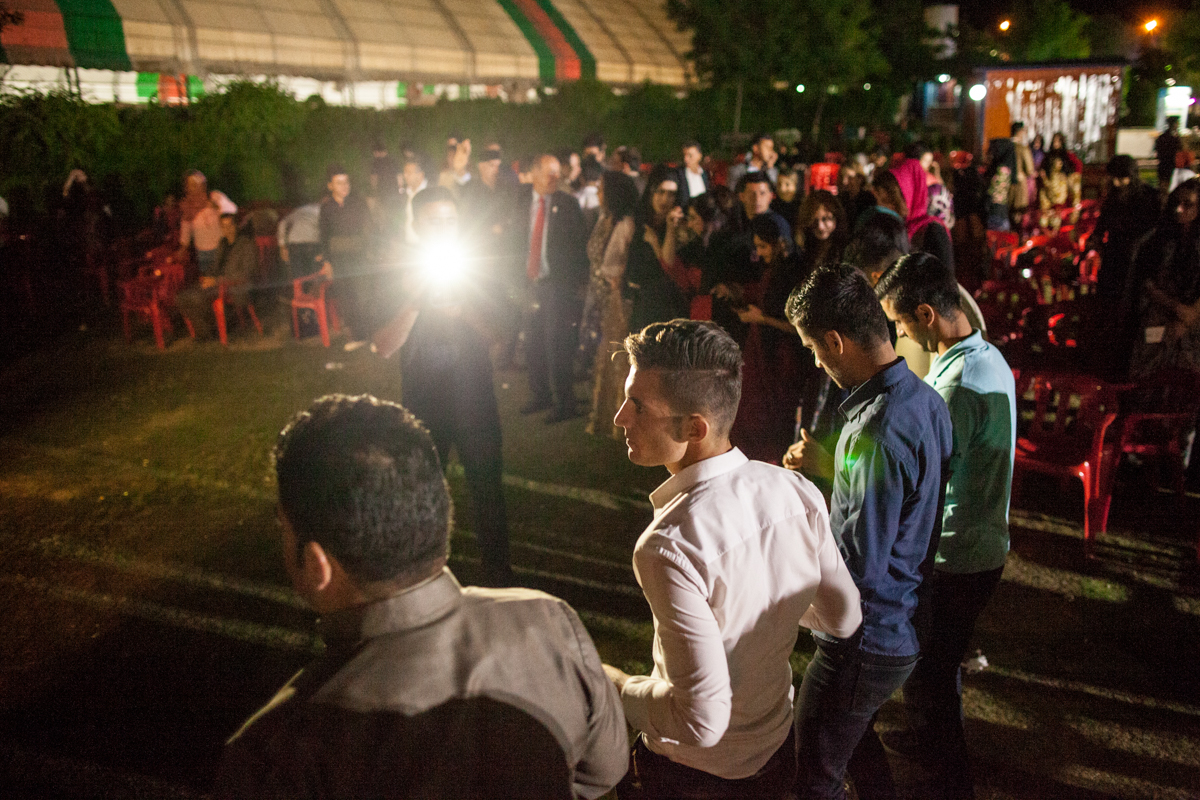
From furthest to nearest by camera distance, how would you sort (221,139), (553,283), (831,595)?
(221,139)
(553,283)
(831,595)

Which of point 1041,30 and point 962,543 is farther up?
point 1041,30

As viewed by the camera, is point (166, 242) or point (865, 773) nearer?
point (865, 773)

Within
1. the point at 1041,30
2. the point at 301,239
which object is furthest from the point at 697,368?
the point at 1041,30

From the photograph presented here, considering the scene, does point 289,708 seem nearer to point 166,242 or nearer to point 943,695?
point 943,695

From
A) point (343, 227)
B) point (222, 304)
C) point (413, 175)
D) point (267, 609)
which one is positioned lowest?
point (267, 609)

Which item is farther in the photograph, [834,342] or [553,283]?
[553,283]

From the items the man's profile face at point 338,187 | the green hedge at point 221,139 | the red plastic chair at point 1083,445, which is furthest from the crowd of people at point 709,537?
the green hedge at point 221,139

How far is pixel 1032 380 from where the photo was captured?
5066 mm

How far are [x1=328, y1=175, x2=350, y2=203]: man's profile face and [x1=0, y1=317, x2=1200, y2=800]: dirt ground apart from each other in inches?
120

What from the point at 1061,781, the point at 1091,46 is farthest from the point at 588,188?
the point at 1091,46

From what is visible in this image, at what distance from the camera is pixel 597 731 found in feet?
4.54

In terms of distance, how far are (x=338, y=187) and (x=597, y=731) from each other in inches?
343

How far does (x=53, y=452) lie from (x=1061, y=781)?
23.3 ft

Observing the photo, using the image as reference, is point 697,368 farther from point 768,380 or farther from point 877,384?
point 768,380
